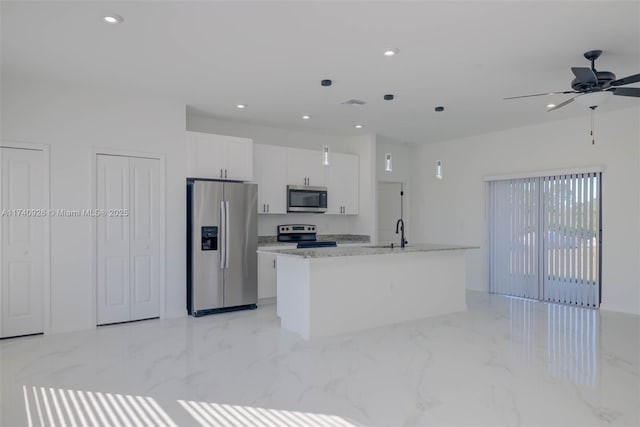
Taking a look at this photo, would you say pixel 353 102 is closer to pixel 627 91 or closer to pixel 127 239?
pixel 627 91

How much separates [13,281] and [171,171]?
2.04 metres

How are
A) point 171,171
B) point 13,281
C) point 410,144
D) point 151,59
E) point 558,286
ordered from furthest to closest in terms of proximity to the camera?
point 410,144
point 558,286
point 171,171
point 13,281
point 151,59

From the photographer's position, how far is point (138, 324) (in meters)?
5.04

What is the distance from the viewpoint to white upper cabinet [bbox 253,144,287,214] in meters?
6.39

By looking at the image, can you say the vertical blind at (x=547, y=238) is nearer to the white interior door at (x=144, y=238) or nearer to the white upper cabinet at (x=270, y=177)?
the white upper cabinet at (x=270, y=177)

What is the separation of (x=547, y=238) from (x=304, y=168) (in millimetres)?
3836

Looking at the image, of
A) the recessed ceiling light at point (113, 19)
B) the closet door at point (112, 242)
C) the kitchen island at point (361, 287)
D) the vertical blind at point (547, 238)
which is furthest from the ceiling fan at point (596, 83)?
the closet door at point (112, 242)

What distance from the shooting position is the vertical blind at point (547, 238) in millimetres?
5953

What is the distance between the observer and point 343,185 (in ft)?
24.0

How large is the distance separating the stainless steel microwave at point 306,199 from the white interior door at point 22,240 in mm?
3251

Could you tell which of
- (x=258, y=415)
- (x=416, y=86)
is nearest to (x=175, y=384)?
(x=258, y=415)

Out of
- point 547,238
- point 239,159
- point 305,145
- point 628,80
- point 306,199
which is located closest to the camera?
point 628,80

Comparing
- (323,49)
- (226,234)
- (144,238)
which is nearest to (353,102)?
(323,49)

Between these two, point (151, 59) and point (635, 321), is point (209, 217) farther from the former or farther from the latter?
point (635, 321)
